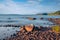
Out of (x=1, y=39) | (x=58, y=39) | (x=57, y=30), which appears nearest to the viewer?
(x=58, y=39)

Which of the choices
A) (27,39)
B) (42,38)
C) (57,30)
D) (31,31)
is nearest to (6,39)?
(27,39)

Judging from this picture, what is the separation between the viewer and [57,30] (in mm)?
28344

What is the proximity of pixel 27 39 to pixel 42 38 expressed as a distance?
6.16 feet

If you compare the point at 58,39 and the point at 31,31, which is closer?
the point at 58,39

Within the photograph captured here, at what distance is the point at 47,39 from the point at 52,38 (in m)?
0.75

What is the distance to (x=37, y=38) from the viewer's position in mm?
23516

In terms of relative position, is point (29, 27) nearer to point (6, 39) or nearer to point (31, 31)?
point (31, 31)

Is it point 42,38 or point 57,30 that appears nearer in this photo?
point 42,38

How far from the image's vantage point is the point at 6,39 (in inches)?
936

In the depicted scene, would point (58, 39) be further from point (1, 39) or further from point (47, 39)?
point (1, 39)

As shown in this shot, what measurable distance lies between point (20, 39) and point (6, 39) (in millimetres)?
1857

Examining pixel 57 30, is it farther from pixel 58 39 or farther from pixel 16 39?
pixel 16 39

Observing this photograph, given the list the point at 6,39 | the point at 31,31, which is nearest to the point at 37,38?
the point at 6,39

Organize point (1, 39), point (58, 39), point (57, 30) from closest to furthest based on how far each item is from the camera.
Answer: point (58, 39)
point (1, 39)
point (57, 30)
